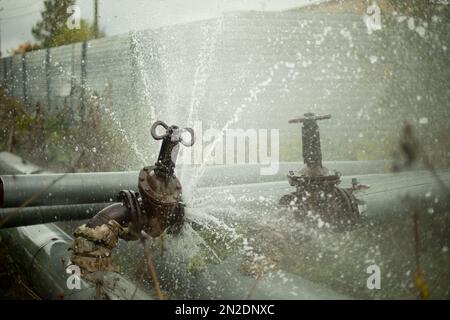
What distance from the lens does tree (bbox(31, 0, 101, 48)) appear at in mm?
8859

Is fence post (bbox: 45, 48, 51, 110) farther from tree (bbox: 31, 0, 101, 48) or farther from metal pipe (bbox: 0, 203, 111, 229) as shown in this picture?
metal pipe (bbox: 0, 203, 111, 229)

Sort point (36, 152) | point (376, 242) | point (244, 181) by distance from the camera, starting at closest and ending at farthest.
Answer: point (376, 242) < point (244, 181) < point (36, 152)

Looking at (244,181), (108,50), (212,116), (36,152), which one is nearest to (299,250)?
(244,181)

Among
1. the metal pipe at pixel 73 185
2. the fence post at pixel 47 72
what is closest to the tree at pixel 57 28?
the fence post at pixel 47 72

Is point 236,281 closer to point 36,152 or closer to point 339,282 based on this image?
point 339,282

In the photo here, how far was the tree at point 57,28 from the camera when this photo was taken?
8.86m

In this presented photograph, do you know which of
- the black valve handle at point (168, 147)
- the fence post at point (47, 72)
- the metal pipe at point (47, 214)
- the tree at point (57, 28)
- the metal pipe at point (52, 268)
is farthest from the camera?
the fence post at point (47, 72)

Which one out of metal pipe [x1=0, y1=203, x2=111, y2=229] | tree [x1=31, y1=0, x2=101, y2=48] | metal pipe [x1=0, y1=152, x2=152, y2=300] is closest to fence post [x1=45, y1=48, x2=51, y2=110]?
tree [x1=31, y1=0, x2=101, y2=48]

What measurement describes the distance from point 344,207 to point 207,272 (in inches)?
41.2

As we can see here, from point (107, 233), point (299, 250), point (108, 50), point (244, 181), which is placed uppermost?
point (108, 50)

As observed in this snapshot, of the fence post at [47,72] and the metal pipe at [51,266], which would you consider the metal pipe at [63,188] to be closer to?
the metal pipe at [51,266]

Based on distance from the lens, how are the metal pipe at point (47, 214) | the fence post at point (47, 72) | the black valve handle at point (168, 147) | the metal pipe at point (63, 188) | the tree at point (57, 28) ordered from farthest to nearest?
1. the fence post at point (47, 72)
2. the tree at point (57, 28)
3. the metal pipe at point (47, 214)
4. the metal pipe at point (63, 188)
5. the black valve handle at point (168, 147)

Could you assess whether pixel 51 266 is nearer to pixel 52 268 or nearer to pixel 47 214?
pixel 52 268

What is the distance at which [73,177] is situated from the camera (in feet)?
9.02
